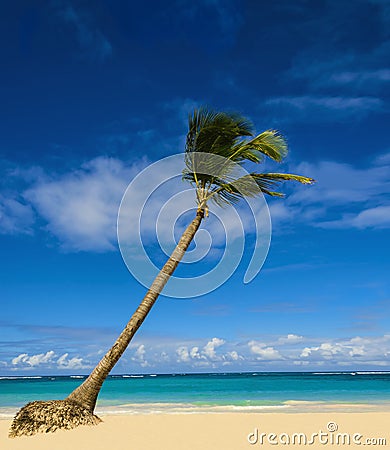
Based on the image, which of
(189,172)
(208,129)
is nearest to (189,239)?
(189,172)

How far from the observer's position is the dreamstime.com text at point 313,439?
11352 millimetres

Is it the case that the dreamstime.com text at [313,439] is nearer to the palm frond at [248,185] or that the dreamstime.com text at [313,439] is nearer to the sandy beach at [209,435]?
the sandy beach at [209,435]

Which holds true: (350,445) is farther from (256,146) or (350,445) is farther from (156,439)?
(256,146)

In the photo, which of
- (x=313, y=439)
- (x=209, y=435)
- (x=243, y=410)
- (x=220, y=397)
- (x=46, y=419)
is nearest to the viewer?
(x=46, y=419)

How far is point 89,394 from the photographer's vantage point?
12227mm

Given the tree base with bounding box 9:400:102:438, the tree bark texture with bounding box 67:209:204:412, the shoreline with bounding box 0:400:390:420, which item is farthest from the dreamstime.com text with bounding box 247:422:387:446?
the shoreline with bounding box 0:400:390:420

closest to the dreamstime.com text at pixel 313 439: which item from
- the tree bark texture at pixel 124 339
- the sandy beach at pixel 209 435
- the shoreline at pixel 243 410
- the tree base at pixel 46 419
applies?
the sandy beach at pixel 209 435

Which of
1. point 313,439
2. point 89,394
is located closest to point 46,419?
point 89,394

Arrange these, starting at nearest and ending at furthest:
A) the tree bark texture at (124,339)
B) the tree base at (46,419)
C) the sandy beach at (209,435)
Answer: the sandy beach at (209,435) < the tree base at (46,419) < the tree bark texture at (124,339)

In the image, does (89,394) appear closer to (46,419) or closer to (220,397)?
(46,419)

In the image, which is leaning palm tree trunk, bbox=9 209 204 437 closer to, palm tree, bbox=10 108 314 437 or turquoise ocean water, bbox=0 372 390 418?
palm tree, bbox=10 108 314 437

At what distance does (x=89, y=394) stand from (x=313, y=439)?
5.37 metres

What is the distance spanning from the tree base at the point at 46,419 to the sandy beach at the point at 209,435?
20cm

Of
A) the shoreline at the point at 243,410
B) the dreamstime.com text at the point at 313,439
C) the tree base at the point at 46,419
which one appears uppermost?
the shoreline at the point at 243,410
